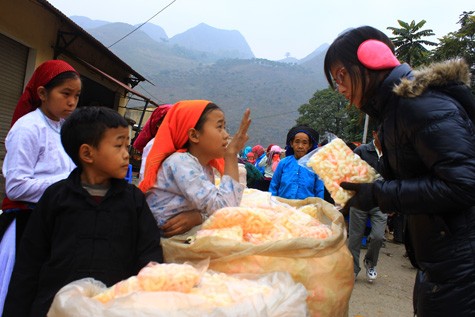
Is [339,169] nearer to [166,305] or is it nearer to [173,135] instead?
[173,135]

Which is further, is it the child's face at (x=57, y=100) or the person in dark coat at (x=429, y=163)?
the child's face at (x=57, y=100)

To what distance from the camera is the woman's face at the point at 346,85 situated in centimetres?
167

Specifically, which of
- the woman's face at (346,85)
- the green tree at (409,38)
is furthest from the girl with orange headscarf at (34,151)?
the green tree at (409,38)

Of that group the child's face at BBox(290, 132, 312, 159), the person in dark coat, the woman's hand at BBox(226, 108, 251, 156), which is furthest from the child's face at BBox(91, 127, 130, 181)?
the child's face at BBox(290, 132, 312, 159)

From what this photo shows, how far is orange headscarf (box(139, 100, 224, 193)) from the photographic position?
5.99 ft

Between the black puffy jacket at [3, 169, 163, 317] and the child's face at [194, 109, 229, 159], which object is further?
the child's face at [194, 109, 229, 159]

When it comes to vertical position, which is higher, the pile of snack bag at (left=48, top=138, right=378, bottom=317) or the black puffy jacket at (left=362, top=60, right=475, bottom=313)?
the black puffy jacket at (left=362, top=60, right=475, bottom=313)

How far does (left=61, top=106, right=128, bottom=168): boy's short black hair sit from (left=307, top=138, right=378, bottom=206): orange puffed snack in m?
0.99

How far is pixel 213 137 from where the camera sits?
1881 mm

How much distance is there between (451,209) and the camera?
138 centimetres

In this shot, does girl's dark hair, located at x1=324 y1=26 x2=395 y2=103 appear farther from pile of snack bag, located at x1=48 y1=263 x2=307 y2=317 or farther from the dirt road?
the dirt road

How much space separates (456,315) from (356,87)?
40.1 inches

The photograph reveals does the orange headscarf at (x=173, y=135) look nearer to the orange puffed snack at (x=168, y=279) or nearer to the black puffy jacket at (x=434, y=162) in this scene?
the orange puffed snack at (x=168, y=279)

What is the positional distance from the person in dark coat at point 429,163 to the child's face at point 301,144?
279cm
